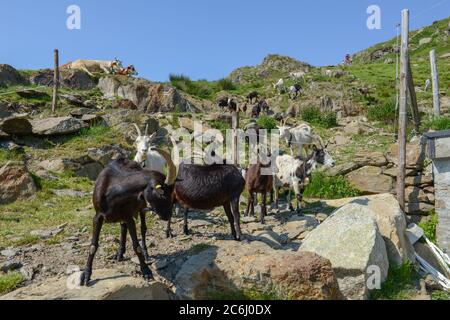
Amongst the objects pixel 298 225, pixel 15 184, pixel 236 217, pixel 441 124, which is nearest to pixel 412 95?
pixel 441 124

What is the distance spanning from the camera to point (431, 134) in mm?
9594

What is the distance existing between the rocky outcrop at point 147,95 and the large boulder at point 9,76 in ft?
15.8

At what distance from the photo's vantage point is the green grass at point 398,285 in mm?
6579

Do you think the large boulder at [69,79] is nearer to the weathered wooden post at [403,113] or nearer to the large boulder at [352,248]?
the weathered wooden post at [403,113]

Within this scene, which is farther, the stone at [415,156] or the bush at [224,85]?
the bush at [224,85]

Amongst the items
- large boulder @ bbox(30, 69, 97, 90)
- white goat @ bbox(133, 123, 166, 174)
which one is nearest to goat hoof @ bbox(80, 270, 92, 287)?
white goat @ bbox(133, 123, 166, 174)

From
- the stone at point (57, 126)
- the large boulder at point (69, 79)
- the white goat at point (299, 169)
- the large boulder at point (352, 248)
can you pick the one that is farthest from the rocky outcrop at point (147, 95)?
the large boulder at point (352, 248)

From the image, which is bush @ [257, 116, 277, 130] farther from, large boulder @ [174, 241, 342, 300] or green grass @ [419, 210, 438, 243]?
large boulder @ [174, 241, 342, 300]

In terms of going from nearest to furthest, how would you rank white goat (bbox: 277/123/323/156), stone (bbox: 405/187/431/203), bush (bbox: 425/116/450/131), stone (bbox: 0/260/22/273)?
stone (bbox: 0/260/22/273), stone (bbox: 405/187/431/203), bush (bbox: 425/116/450/131), white goat (bbox: 277/123/323/156)

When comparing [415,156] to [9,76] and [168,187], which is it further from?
[9,76]

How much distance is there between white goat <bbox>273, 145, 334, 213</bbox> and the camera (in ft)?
34.6

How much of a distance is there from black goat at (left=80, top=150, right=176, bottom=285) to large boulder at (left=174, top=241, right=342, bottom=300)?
65cm

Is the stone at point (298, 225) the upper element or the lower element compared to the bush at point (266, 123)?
lower
